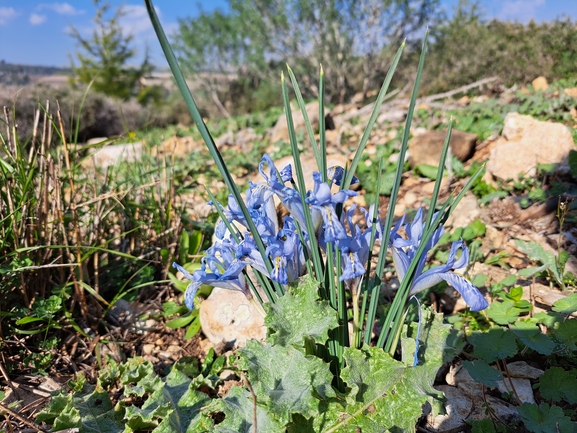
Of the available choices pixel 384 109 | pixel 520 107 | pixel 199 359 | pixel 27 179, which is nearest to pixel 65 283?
pixel 27 179

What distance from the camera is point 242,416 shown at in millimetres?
1197

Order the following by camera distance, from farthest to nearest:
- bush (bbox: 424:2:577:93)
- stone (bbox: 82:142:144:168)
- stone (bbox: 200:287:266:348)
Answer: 1. bush (bbox: 424:2:577:93)
2. stone (bbox: 82:142:144:168)
3. stone (bbox: 200:287:266:348)

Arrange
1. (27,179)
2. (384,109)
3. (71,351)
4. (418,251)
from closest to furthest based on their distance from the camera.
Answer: (418,251) → (27,179) → (71,351) → (384,109)

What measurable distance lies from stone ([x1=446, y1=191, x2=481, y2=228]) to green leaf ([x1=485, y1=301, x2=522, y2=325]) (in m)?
1.05

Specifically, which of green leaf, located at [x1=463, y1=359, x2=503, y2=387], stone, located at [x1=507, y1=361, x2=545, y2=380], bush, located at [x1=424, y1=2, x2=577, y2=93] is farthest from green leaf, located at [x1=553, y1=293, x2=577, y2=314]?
bush, located at [x1=424, y1=2, x2=577, y2=93]

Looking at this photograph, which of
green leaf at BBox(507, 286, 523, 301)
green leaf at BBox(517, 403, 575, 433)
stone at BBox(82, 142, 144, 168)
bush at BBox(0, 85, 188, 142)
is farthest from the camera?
bush at BBox(0, 85, 188, 142)

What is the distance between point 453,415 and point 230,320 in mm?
1013

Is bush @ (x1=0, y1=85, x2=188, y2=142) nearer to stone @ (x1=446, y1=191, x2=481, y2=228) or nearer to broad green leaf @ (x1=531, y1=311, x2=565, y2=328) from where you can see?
stone @ (x1=446, y1=191, x2=481, y2=228)

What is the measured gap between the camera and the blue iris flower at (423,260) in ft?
3.60

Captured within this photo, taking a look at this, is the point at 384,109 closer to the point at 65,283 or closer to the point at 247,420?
the point at 65,283

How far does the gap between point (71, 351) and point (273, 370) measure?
1274 mm

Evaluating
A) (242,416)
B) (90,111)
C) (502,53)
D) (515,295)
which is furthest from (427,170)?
(90,111)

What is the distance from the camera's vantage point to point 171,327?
2.12m

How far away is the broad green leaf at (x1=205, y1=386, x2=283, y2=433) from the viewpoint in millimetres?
1144
